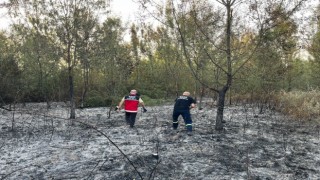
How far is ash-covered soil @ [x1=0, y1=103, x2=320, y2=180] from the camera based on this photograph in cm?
652

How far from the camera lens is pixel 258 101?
21359 millimetres

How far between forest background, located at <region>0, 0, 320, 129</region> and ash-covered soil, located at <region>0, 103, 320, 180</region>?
164 centimetres

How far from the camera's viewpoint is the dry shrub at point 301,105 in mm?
14156

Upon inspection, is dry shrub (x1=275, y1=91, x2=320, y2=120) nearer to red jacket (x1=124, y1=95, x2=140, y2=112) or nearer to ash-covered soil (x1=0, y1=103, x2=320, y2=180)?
ash-covered soil (x1=0, y1=103, x2=320, y2=180)

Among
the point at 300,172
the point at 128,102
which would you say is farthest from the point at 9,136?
the point at 300,172

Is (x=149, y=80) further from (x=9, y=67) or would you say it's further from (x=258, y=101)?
(x=9, y=67)

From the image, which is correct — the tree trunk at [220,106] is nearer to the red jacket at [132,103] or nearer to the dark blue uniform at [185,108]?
the dark blue uniform at [185,108]

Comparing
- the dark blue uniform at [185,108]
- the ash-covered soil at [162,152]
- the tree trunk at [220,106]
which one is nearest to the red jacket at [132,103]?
the ash-covered soil at [162,152]

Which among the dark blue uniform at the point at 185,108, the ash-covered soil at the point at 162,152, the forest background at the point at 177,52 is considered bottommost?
the ash-covered soil at the point at 162,152

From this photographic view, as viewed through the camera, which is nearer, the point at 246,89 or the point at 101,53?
the point at 101,53

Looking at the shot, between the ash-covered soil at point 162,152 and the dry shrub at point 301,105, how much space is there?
4.98 feet

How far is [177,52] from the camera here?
2017 centimetres

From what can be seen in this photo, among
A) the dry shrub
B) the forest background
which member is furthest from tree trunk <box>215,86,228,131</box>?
the dry shrub

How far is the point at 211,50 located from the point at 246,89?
16.5 ft
